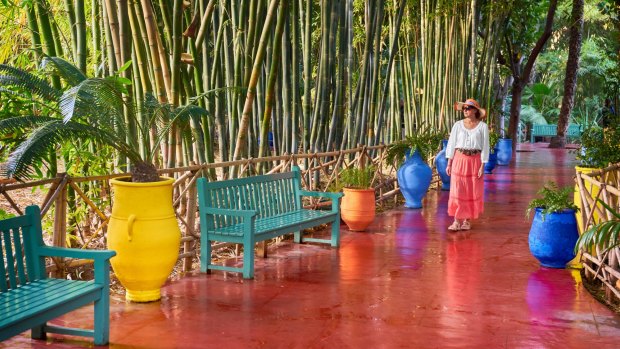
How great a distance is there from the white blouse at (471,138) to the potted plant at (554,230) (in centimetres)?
162

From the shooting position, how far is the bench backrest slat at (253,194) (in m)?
5.15

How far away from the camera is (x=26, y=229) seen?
354cm

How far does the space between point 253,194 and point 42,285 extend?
92.9 inches

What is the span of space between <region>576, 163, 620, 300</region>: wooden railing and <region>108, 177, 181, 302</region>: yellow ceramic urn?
248 centimetres

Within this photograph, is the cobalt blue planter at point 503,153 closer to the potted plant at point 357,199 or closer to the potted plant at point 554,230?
the potted plant at point 357,199

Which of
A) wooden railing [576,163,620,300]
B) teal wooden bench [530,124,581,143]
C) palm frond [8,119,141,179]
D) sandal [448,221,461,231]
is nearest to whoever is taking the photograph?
palm frond [8,119,141,179]

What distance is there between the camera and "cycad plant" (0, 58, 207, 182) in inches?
140

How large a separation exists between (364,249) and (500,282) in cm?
142

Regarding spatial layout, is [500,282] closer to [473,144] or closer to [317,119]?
[473,144]

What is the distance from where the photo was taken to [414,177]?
29.0ft

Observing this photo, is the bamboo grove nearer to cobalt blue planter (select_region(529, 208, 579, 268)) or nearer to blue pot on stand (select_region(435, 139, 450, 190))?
blue pot on stand (select_region(435, 139, 450, 190))

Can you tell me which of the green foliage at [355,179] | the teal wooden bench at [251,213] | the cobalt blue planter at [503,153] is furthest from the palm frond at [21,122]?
the cobalt blue planter at [503,153]

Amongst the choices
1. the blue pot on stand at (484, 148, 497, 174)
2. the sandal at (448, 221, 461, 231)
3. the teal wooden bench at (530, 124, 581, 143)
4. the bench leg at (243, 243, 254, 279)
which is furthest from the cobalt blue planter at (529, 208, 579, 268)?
the teal wooden bench at (530, 124, 581, 143)

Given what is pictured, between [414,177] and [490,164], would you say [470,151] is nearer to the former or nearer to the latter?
[414,177]
